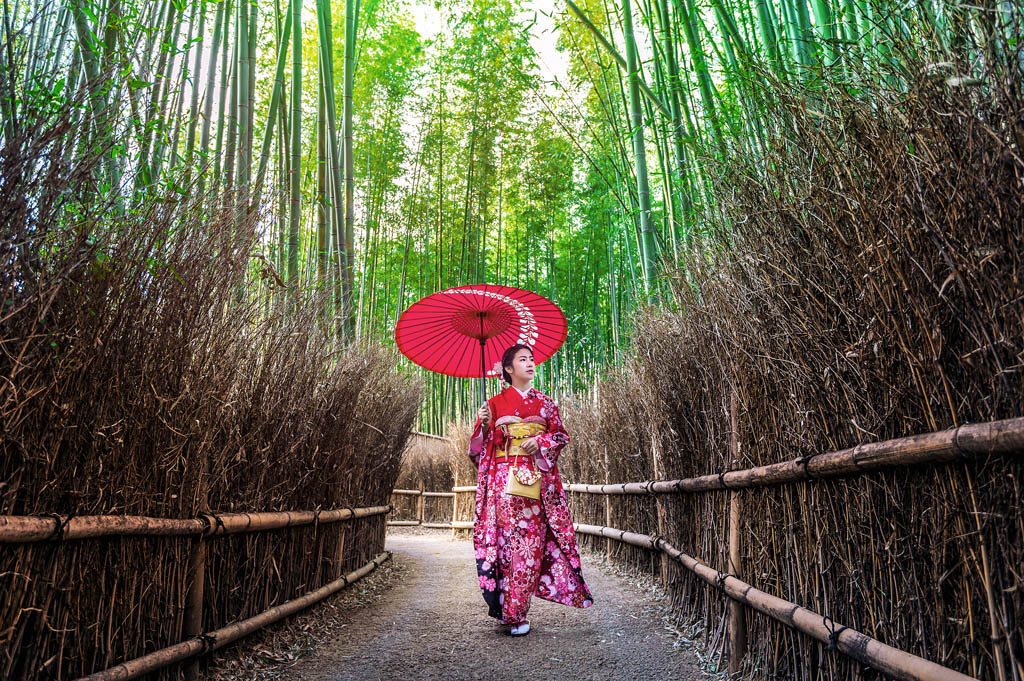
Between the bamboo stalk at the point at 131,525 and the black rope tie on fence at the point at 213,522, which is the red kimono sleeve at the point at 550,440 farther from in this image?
the black rope tie on fence at the point at 213,522

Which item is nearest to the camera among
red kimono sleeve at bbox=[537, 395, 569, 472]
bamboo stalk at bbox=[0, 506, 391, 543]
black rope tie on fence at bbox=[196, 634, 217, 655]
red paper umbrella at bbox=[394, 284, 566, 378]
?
bamboo stalk at bbox=[0, 506, 391, 543]

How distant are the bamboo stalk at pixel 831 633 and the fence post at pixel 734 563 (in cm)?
5

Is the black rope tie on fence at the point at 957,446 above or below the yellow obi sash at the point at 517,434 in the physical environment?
below

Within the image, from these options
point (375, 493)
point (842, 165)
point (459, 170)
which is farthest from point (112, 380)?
point (459, 170)

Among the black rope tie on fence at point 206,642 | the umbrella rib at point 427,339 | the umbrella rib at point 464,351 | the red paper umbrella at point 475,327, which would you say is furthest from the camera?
the umbrella rib at point 464,351

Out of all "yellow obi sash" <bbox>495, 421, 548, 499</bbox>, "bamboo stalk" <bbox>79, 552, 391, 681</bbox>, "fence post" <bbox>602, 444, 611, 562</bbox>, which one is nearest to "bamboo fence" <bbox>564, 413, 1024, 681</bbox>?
"yellow obi sash" <bbox>495, 421, 548, 499</bbox>

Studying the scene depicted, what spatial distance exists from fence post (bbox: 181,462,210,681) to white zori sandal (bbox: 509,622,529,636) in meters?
1.55

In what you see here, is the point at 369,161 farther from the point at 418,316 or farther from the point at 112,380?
the point at 112,380

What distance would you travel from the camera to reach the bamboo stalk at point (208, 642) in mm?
1827

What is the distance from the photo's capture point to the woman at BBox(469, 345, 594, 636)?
140 inches

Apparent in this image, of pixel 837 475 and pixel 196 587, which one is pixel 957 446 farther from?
pixel 196 587

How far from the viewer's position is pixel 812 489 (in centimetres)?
196

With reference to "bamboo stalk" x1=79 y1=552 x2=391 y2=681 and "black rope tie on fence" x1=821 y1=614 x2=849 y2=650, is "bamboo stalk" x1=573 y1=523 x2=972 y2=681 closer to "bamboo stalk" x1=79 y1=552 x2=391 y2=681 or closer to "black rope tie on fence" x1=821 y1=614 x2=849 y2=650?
"black rope tie on fence" x1=821 y1=614 x2=849 y2=650

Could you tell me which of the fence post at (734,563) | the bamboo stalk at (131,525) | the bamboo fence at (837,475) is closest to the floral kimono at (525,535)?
the bamboo fence at (837,475)
